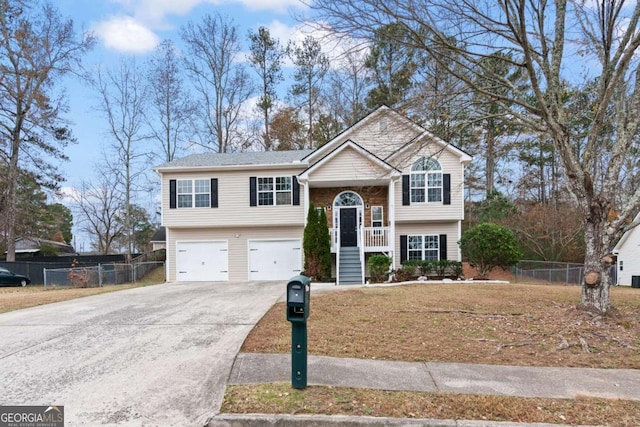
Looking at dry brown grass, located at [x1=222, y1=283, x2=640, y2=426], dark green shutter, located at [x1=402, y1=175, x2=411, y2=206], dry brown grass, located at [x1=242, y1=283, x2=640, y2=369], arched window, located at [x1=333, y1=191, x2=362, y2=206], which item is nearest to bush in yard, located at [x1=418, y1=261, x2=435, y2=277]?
dark green shutter, located at [x1=402, y1=175, x2=411, y2=206]

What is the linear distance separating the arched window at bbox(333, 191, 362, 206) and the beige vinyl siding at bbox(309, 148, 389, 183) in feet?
4.78

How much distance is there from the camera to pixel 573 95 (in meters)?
8.26

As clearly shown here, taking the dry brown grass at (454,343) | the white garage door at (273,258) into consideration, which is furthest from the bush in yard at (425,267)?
the white garage door at (273,258)

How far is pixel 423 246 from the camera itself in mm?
16172

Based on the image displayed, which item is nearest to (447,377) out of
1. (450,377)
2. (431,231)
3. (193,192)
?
(450,377)

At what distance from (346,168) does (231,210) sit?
5587 mm

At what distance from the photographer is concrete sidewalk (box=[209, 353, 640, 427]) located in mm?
3719

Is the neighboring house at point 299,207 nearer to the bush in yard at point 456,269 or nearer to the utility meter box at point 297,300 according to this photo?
the bush in yard at point 456,269

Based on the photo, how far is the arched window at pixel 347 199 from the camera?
1639 centimetres

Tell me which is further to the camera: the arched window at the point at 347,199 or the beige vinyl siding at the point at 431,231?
the arched window at the point at 347,199

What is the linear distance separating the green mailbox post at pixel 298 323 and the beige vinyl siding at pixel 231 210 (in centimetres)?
1260

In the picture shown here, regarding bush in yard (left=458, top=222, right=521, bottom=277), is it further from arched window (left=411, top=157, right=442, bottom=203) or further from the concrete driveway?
the concrete driveway

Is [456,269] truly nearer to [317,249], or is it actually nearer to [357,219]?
[357,219]

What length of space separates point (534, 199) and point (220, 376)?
2927 cm
